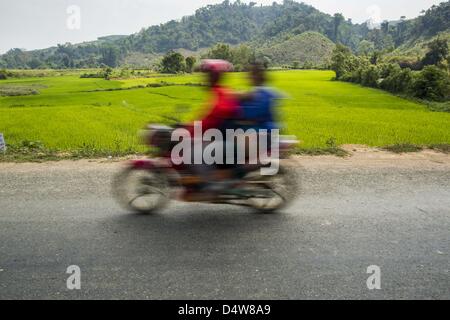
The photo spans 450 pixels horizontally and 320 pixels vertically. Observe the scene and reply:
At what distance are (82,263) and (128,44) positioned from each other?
149 meters

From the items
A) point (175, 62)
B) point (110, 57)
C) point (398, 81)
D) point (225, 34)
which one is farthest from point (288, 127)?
point (225, 34)

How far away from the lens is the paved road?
315 centimetres

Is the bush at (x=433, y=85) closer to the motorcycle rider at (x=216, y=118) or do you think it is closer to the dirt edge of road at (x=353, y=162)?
the dirt edge of road at (x=353, y=162)

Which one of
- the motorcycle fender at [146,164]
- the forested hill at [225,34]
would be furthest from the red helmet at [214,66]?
the forested hill at [225,34]

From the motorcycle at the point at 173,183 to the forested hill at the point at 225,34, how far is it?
8771cm

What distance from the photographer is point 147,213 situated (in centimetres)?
462

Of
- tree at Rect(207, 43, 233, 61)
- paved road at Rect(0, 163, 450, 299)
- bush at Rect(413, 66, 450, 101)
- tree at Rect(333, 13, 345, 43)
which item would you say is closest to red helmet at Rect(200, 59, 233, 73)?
Result: paved road at Rect(0, 163, 450, 299)

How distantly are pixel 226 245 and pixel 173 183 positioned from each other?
116 cm

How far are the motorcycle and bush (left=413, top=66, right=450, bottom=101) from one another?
64.1ft

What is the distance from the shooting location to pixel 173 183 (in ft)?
15.0

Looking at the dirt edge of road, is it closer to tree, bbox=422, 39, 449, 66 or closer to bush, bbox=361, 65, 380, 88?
bush, bbox=361, 65, 380, 88

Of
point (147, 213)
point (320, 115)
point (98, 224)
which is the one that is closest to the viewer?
point (98, 224)

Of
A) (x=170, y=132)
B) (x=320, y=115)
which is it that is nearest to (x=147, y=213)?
(x=170, y=132)
